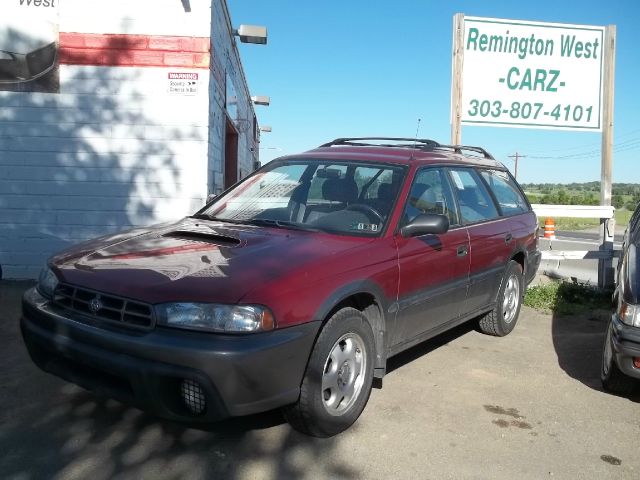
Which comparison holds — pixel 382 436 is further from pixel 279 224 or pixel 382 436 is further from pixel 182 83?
pixel 182 83

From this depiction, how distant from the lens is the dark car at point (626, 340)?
13.0 feet

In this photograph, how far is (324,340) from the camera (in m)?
3.27

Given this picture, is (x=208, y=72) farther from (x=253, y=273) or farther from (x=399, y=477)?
(x=399, y=477)

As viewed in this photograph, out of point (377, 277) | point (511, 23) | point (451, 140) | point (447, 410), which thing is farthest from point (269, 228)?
point (511, 23)

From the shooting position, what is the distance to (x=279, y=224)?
4.07 metres

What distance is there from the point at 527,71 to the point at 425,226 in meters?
5.42

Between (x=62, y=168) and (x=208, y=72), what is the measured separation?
218 centimetres

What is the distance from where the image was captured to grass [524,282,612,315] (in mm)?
7324

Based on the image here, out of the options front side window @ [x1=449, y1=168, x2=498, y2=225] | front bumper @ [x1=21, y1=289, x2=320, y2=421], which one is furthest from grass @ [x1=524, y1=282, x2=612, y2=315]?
front bumper @ [x1=21, y1=289, x2=320, y2=421]

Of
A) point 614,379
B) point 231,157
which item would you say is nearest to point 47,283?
point 614,379

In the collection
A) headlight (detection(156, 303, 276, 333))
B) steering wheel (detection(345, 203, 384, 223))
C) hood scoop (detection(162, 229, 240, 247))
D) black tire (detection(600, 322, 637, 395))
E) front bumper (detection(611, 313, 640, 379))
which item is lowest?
black tire (detection(600, 322, 637, 395))

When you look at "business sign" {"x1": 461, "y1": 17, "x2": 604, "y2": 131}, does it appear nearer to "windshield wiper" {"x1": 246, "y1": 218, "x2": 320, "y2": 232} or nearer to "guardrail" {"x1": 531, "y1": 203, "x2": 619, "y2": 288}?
"guardrail" {"x1": 531, "y1": 203, "x2": 619, "y2": 288}

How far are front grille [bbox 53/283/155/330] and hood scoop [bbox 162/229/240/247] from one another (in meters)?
0.73

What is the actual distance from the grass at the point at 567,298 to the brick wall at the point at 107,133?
4.44 m
